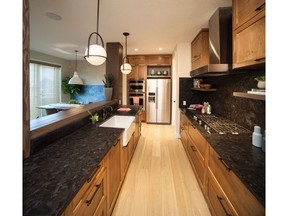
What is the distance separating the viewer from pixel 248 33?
5.46 feet

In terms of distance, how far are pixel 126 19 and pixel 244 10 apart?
1861 millimetres

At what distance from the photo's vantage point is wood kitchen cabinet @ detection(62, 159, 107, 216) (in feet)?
2.96

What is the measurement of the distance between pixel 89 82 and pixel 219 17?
6087 millimetres

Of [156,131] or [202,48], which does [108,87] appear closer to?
[156,131]

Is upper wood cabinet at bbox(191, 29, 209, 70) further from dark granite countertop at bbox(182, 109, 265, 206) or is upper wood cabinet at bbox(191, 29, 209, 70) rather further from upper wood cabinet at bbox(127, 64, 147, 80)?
upper wood cabinet at bbox(127, 64, 147, 80)

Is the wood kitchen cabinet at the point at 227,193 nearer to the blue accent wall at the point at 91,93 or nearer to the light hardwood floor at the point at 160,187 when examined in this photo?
the light hardwood floor at the point at 160,187

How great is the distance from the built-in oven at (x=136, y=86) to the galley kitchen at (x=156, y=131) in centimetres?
174

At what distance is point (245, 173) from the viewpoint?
1.06 metres

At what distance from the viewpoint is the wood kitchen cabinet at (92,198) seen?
2.96 ft

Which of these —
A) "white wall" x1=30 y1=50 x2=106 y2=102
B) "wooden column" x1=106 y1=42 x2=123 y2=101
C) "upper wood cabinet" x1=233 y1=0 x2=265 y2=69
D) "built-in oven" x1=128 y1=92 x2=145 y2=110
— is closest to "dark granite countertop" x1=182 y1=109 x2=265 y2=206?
"upper wood cabinet" x1=233 y1=0 x2=265 y2=69

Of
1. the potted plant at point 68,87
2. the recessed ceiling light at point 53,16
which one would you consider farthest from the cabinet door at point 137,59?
the recessed ceiling light at point 53,16

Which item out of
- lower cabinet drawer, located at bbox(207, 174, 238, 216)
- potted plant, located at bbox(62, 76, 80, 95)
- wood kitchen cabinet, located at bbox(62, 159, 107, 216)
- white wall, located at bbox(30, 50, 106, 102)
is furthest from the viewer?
white wall, located at bbox(30, 50, 106, 102)

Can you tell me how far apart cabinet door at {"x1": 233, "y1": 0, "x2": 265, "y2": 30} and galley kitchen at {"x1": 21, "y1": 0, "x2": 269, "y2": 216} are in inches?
0.4

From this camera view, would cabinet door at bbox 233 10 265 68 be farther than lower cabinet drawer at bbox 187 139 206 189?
No
